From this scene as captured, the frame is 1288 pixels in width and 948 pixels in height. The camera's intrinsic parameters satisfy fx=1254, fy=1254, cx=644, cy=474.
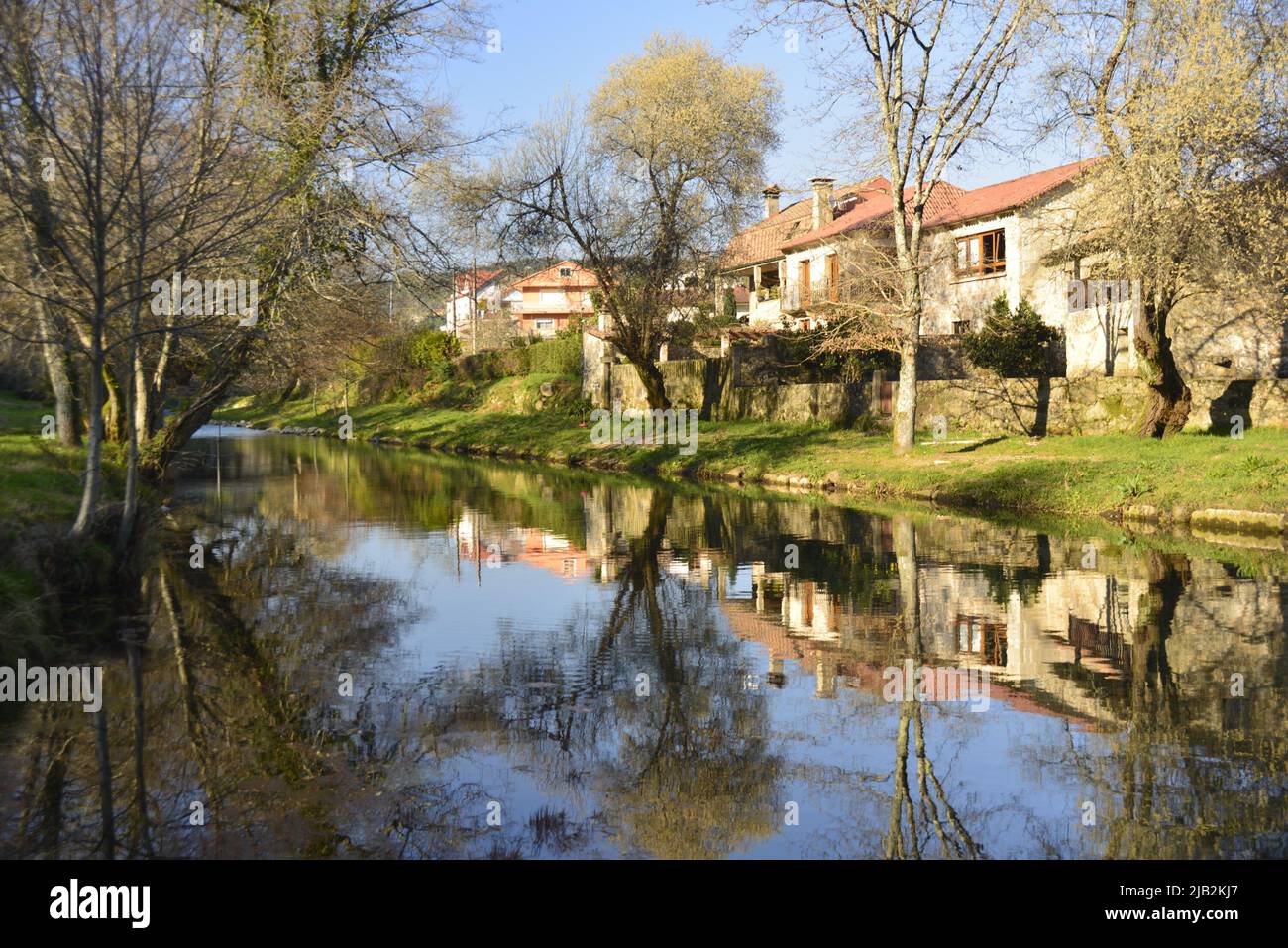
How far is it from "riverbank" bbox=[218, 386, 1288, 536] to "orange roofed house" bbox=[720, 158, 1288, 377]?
3.96 metres

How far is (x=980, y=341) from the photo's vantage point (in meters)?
38.5

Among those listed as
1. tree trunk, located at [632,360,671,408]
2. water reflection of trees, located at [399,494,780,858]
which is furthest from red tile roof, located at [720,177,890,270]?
water reflection of trees, located at [399,494,780,858]

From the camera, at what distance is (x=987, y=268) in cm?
4366

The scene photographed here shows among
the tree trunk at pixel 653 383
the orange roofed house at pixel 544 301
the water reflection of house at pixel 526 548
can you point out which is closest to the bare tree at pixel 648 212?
the tree trunk at pixel 653 383

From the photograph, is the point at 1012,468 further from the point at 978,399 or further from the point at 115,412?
the point at 115,412

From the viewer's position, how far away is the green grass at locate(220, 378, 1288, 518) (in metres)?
22.7

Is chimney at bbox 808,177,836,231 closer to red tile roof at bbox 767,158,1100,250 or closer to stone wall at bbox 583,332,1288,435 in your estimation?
red tile roof at bbox 767,158,1100,250

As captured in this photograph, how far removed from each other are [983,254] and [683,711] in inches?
1464

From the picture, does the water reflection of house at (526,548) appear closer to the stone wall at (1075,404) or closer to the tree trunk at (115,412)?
the tree trunk at (115,412)

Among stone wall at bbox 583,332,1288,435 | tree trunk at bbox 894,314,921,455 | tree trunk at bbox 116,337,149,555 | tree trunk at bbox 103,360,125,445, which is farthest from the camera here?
tree trunk at bbox 894,314,921,455

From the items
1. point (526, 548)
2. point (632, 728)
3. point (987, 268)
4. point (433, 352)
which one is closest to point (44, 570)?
point (632, 728)

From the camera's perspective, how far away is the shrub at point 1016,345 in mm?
38156
